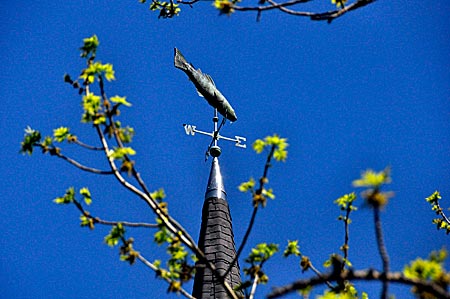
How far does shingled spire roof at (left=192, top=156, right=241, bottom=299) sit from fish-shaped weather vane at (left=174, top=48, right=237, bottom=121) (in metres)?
1.12

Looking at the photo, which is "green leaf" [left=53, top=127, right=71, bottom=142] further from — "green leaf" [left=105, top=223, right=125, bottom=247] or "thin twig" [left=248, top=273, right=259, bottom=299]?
"thin twig" [left=248, top=273, right=259, bottom=299]

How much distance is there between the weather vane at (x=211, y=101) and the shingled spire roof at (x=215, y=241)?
446mm

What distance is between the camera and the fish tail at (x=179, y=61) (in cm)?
1163

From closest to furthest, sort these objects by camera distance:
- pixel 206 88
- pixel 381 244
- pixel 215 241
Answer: pixel 381 244 < pixel 215 241 < pixel 206 88

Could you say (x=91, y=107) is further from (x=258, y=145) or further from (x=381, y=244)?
(x=381, y=244)

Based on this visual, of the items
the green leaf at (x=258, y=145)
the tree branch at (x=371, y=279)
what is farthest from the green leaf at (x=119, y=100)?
the tree branch at (x=371, y=279)

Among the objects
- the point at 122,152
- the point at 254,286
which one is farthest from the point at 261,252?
the point at 122,152

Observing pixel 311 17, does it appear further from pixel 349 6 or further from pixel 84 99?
pixel 84 99

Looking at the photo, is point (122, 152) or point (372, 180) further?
point (122, 152)

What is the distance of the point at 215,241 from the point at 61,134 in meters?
5.07

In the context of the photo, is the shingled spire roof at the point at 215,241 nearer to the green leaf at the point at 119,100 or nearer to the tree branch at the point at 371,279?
the green leaf at the point at 119,100

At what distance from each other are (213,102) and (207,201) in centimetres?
232

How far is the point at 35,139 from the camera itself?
5883mm

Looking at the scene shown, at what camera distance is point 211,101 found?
12977 millimetres
